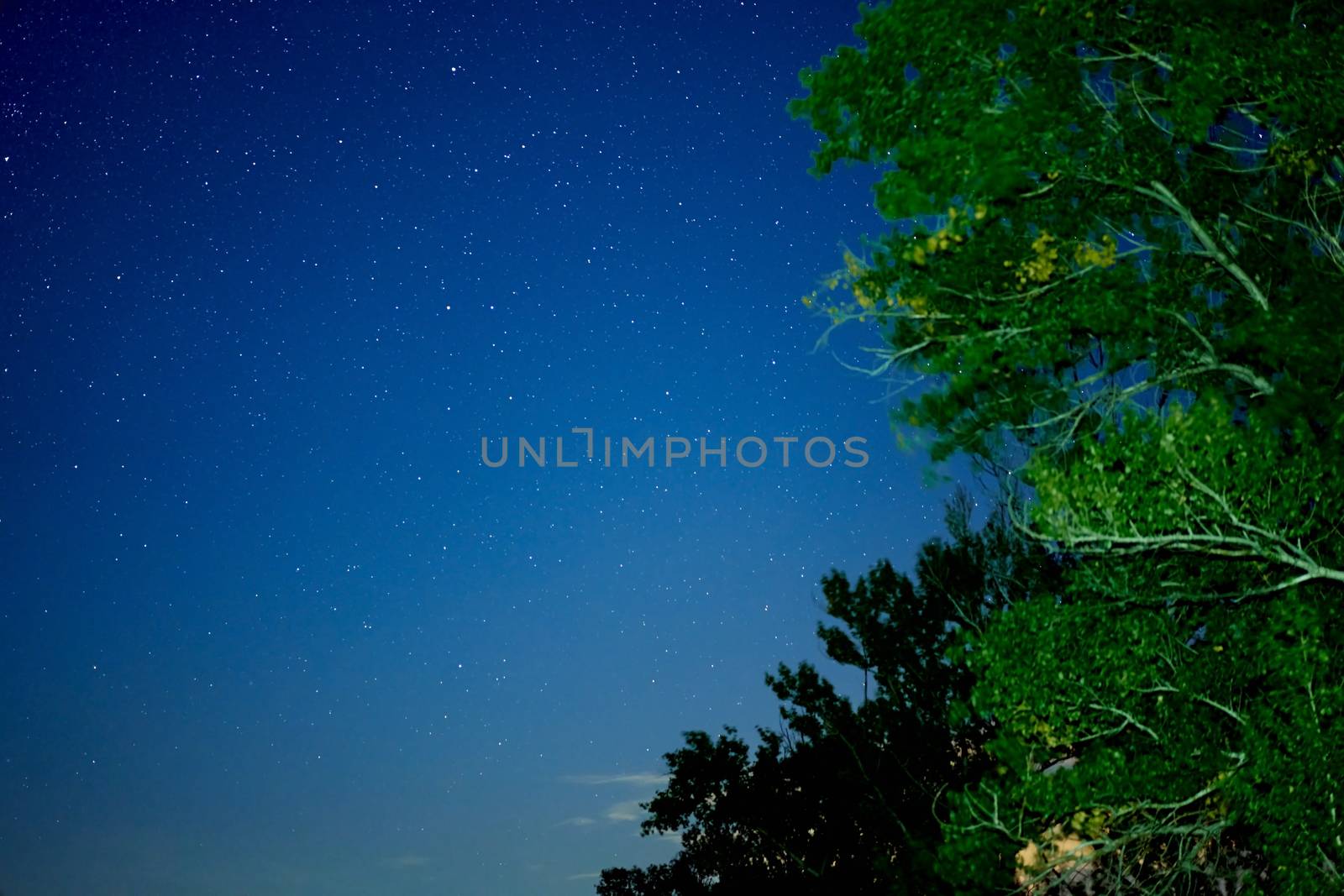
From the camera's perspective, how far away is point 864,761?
25.0 metres

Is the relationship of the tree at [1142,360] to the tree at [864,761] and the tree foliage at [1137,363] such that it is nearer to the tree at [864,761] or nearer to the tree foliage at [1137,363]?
the tree foliage at [1137,363]

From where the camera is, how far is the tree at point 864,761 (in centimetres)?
2227

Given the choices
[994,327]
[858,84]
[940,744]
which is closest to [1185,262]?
[994,327]

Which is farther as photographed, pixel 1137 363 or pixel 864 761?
pixel 864 761

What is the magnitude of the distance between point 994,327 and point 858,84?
8.86 feet

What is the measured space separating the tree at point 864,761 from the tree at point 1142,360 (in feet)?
32.4

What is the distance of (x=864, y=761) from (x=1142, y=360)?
681 inches

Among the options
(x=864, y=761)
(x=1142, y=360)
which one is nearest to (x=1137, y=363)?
(x=1142, y=360)

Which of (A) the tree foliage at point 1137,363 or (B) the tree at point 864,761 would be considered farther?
(B) the tree at point 864,761

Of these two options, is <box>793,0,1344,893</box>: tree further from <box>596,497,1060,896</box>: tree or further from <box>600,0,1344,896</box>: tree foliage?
<box>596,497,1060,896</box>: tree

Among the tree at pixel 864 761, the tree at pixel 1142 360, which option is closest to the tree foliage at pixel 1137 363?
the tree at pixel 1142 360

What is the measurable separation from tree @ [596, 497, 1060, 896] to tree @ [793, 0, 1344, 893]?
9.87 meters

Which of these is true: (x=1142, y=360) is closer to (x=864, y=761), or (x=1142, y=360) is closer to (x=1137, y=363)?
(x=1137, y=363)

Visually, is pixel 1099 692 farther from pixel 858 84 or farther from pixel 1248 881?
pixel 858 84
